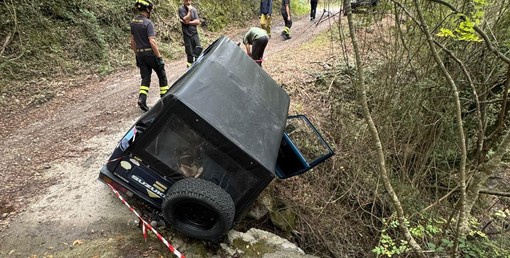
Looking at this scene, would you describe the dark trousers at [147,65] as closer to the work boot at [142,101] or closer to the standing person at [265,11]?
the work boot at [142,101]

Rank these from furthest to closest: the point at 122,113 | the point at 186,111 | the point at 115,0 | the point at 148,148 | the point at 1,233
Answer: the point at 115,0 < the point at 122,113 < the point at 1,233 < the point at 148,148 < the point at 186,111

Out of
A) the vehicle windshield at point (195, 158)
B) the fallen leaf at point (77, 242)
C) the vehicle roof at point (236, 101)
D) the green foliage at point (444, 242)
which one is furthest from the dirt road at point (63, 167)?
the green foliage at point (444, 242)

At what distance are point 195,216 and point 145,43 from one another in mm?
3803

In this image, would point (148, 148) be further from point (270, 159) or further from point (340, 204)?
point (340, 204)

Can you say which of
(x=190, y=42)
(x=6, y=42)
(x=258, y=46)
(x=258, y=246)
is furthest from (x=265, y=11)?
(x=258, y=246)

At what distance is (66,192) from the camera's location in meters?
4.66

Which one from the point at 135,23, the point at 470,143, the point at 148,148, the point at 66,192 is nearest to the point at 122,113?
the point at 135,23

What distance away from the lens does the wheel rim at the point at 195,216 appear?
3.65 meters

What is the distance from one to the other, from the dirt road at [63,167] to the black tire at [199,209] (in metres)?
0.80

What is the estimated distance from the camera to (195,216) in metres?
3.81

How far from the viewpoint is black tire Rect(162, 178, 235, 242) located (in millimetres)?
3373

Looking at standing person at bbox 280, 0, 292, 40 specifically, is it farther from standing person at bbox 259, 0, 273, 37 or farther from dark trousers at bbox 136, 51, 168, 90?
dark trousers at bbox 136, 51, 168, 90

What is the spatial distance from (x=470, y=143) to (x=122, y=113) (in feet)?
23.2

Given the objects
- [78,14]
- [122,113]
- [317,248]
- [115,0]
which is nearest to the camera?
[317,248]
